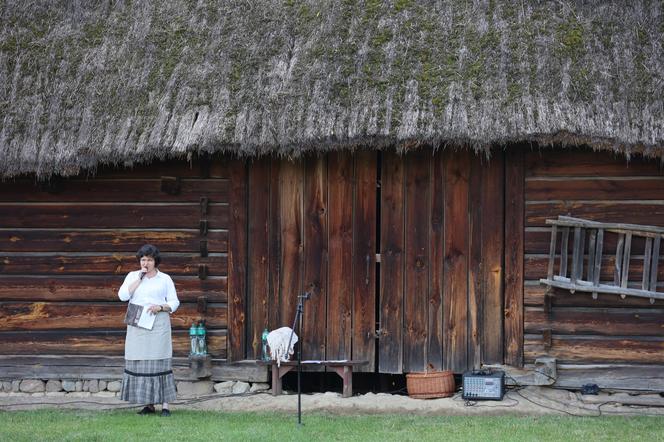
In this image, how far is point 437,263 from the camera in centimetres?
974

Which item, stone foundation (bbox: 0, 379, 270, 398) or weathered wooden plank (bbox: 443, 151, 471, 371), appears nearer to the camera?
weathered wooden plank (bbox: 443, 151, 471, 371)

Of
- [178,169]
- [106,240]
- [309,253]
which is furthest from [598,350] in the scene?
[106,240]

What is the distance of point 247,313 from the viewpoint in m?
10.0

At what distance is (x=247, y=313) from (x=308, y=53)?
8.34 ft

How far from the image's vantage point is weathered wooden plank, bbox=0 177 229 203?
398 inches

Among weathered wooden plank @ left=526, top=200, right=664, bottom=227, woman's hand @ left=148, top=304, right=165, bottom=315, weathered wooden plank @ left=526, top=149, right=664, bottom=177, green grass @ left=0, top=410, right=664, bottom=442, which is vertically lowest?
green grass @ left=0, top=410, right=664, bottom=442

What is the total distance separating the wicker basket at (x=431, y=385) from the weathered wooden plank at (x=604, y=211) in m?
1.62

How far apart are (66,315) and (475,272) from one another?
3993 millimetres

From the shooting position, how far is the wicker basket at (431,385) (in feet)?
31.4

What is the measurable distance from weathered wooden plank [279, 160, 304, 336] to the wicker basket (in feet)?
4.24

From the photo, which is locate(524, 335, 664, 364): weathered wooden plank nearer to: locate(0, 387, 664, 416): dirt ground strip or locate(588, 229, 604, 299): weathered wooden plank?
locate(0, 387, 664, 416): dirt ground strip

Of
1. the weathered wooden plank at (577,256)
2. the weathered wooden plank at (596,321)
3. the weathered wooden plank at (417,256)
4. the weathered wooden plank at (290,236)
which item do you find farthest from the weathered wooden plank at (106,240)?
the weathered wooden plank at (577,256)

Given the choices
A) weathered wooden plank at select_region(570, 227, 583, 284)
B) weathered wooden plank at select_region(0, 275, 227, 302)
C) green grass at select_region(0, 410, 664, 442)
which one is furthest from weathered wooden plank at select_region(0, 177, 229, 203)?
weathered wooden plank at select_region(570, 227, 583, 284)

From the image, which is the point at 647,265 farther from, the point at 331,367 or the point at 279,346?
the point at 279,346
